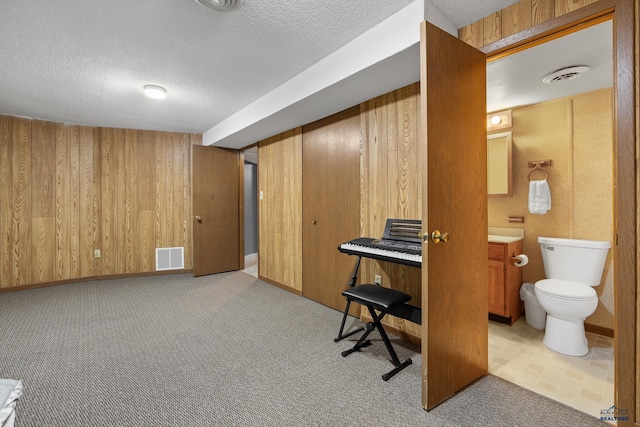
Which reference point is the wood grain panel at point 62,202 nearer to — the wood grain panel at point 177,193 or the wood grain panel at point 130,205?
the wood grain panel at point 130,205

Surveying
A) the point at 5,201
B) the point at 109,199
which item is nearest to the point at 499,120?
the point at 109,199

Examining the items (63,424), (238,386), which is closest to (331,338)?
(238,386)

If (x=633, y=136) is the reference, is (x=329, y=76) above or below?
above

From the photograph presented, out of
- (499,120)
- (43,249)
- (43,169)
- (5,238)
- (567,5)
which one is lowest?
(43,249)

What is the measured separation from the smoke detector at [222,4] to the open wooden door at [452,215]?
112 cm

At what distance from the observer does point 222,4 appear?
1709mm

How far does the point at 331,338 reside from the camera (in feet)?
7.91

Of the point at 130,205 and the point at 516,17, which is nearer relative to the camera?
the point at 516,17

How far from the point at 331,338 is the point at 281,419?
960 mm

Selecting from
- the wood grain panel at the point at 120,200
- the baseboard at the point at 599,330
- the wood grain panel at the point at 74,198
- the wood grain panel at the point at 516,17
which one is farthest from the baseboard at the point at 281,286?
the wood grain panel at the point at 516,17

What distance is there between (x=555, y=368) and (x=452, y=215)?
141 centimetres

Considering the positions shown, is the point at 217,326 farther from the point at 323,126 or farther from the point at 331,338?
the point at 323,126

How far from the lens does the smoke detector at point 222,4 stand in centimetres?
168

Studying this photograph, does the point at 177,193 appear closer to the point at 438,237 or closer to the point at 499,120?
the point at 438,237
